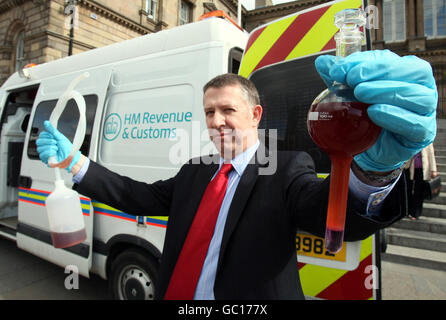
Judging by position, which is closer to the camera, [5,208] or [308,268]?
[308,268]

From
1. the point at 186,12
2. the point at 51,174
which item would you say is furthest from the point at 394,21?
the point at 51,174

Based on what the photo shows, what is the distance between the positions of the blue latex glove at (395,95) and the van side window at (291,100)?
3.35 feet

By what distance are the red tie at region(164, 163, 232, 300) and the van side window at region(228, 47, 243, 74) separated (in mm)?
1270

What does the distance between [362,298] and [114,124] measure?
95.7 inches

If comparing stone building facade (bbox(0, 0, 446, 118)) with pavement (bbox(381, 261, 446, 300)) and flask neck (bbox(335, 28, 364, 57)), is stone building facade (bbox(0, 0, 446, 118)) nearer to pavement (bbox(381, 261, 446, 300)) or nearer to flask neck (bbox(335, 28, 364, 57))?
pavement (bbox(381, 261, 446, 300))

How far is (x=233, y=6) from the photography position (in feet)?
83.0

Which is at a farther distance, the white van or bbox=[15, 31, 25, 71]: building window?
bbox=[15, 31, 25, 71]: building window

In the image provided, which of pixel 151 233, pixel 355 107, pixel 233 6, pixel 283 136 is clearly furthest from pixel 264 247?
pixel 233 6

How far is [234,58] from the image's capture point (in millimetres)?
2266

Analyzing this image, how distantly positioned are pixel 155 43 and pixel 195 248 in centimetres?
209

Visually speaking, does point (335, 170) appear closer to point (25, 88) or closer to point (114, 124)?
point (114, 124)

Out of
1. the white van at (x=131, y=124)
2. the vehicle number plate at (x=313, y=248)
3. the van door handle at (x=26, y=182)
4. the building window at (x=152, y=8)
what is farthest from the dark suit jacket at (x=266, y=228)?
the building window at (x=152, y=8)

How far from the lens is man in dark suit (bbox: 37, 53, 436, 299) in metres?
0.80

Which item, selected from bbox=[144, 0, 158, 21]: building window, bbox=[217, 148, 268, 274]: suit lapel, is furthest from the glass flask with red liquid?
bbox=[144, 0, 158, 21]: building window
